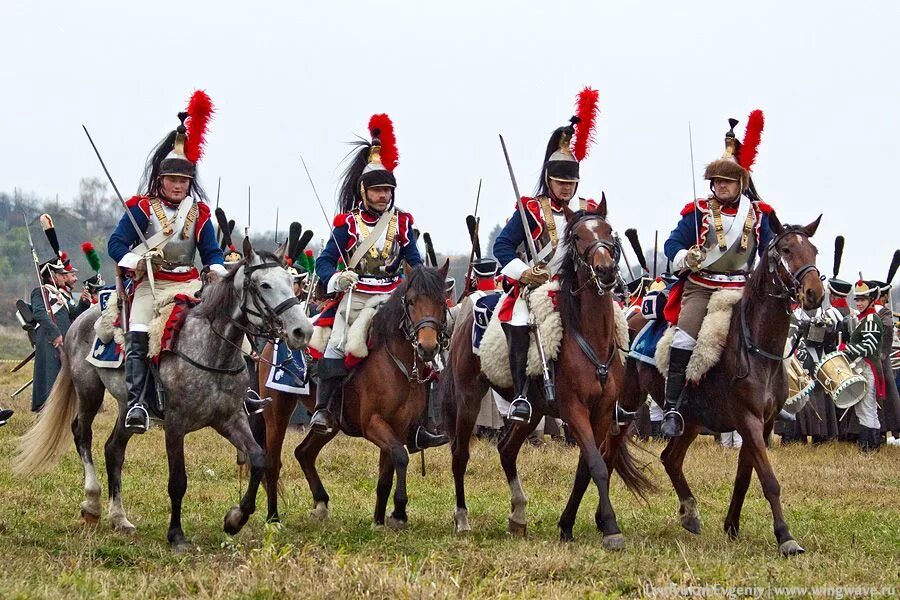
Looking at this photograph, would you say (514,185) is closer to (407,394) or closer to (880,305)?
(407,394)

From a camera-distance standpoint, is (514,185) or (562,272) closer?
(562,272)

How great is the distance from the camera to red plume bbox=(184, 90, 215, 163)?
10.8m

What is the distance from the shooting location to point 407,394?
34.9 ft

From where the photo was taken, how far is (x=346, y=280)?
35.7 ft

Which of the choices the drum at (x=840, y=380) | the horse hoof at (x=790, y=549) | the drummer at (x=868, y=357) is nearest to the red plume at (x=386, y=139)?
the horse hoof at (x=790, y=549)

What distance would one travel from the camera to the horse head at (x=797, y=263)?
9.17m

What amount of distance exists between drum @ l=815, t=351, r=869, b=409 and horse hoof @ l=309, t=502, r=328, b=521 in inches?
302

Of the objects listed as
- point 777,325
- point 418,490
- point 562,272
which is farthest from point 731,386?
point 418,490

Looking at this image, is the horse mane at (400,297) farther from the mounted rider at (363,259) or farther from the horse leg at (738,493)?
the horse leg at (738,493)

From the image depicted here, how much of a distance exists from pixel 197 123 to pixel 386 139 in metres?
1.82

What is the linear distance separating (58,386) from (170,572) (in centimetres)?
429

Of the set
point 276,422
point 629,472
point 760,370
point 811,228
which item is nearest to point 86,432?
point 276,422

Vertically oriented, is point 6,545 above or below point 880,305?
below

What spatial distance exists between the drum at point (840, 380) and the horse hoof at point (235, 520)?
30.0ft
